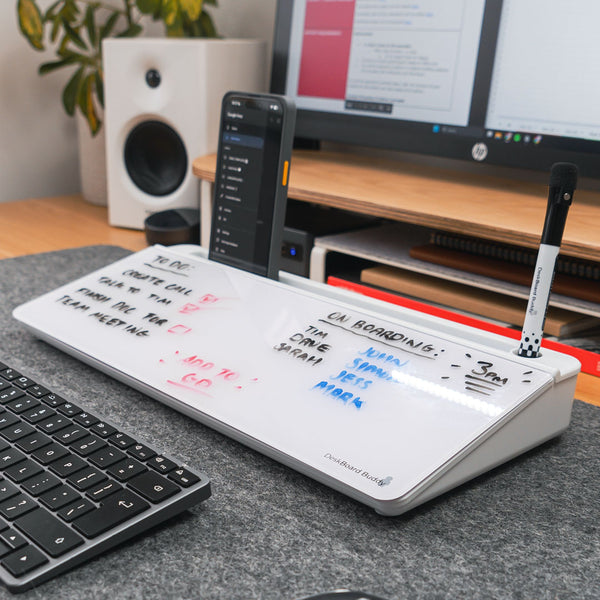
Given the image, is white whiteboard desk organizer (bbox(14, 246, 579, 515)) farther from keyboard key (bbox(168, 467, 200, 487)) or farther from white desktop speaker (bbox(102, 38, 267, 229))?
white desktop speaker (bbox(102, 38, 267, 229))

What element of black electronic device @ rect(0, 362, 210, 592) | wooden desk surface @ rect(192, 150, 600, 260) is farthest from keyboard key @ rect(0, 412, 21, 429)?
wooden desk surface @ rect(192, 150, 600, 260)

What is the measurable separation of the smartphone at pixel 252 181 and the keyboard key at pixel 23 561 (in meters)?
0.31

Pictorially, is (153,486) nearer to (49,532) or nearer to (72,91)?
(49,532)

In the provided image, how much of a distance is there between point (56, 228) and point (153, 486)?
810 mm

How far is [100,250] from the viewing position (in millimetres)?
882

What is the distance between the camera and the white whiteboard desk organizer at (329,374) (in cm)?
36

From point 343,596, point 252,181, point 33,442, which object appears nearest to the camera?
point 343,596

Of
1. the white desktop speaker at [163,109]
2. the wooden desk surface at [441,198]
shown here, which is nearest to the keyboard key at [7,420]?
the wooden desk surface at [441,198]

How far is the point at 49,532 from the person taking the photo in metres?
0.32

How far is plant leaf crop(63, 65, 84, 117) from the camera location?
4.14 feet

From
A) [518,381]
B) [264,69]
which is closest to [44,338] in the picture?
[518,381]

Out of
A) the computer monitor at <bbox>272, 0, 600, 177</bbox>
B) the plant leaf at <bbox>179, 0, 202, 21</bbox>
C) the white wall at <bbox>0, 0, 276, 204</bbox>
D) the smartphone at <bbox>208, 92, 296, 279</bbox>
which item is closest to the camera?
the smartphone at <bbox>208, 92, 296, 279</bbox>

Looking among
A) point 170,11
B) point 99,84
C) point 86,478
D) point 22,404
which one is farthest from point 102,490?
point 99,84

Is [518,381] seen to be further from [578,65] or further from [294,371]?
[578,65]
